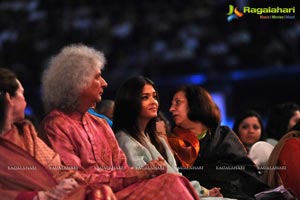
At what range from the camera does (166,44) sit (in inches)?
504

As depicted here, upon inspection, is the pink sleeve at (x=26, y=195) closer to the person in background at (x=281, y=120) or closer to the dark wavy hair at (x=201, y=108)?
the dark wavy hair at (x=201, y=108)

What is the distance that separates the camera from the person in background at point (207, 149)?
16.0 feet

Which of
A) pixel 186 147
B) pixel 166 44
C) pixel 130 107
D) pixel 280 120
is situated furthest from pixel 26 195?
pixel 166 44

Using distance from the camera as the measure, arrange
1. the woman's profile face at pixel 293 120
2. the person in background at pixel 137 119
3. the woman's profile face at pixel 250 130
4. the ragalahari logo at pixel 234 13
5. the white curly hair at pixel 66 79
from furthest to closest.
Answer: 1. the ragalahari logo at pixel 234 13
2. the woman's profile face at pixel 293 120
3. the woman's profile face at pixel 250 130
4. the person in background at pixel 137 119
5. the white curly hair at pixel 66 79

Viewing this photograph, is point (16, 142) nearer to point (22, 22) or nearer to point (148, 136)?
point (148, 136)

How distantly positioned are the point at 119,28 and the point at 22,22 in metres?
2.05

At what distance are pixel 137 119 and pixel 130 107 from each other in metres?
0.10

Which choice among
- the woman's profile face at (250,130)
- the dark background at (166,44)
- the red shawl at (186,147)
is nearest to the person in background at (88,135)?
the red shawl at (186,147)

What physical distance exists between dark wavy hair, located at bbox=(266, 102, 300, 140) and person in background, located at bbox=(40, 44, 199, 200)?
248cm

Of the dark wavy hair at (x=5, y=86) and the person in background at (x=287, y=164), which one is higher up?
the dark wavy hair at (x=5, y=86)

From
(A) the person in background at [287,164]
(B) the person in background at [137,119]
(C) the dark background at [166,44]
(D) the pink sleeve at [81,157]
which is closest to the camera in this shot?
(D) the pink sleeve at [81,157]

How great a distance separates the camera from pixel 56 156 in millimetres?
3787

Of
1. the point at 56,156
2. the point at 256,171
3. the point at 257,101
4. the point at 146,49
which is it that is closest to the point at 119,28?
the point at 146,49

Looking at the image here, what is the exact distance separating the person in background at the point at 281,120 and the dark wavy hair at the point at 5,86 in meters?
3.07
